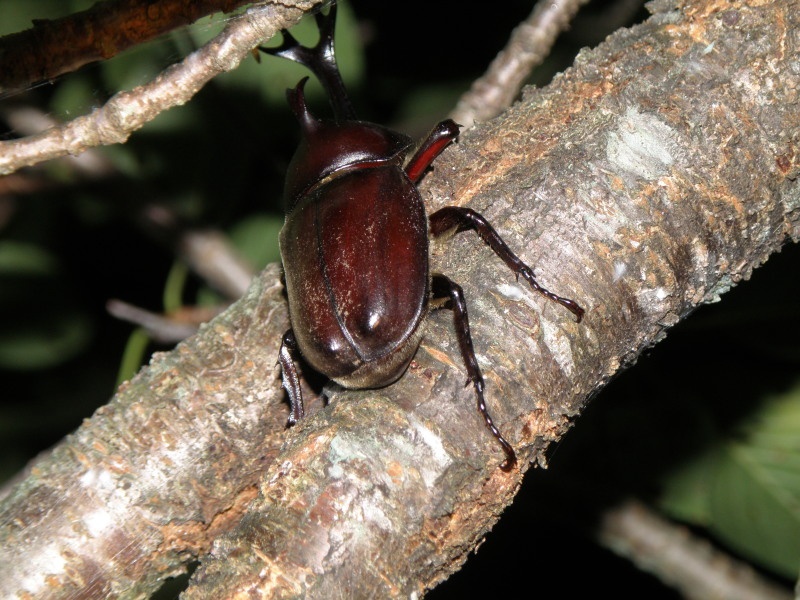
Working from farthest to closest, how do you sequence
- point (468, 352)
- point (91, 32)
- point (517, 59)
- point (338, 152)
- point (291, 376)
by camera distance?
point (517, 59), point (338, 152), point (291, 376), point (91, 32), point (468, 352)

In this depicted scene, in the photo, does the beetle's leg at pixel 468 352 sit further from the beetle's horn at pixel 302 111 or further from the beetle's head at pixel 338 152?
the beetle's horn at pixel 302 111

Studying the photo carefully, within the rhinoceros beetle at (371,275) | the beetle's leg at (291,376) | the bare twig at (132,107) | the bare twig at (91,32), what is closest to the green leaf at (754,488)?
the rhinoceros beetle at (371,275)

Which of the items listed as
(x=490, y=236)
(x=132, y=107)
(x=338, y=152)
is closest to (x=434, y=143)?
(x=338, y=152)

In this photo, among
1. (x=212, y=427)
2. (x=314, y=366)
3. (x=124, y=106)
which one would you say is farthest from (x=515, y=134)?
(x=212, y=427)

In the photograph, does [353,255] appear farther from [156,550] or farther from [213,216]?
[213,216]

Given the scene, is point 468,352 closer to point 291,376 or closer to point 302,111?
point 291,376

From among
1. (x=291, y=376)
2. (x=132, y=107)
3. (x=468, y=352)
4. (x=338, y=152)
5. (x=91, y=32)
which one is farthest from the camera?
(x=338, y=152)

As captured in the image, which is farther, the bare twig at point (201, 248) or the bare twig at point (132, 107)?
the bare twig at point (201, 248)
